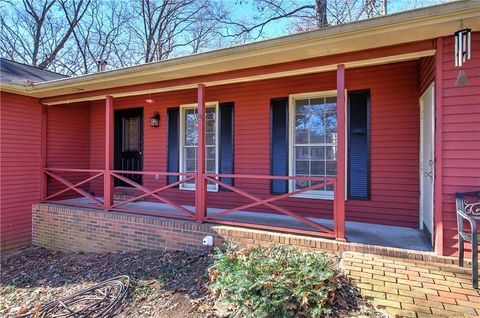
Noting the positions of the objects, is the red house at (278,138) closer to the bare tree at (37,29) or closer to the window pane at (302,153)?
the window pane at (302,153)

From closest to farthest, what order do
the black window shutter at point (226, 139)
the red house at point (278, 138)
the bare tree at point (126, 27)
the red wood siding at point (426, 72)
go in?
the red house at point (278, 138), the red wood siding at point (426, 72), the black window shutter at point (226, 139), the bare tree at point (126, 27)

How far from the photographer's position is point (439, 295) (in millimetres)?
2467

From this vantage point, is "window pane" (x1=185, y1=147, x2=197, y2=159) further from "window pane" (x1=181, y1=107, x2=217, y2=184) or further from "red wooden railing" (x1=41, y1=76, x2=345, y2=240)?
"red wooden railing" (x1=41, y1=76, x2=345, y2=240)

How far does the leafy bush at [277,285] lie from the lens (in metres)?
2.37

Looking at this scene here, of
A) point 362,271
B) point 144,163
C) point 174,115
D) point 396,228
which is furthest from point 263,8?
point 362,271

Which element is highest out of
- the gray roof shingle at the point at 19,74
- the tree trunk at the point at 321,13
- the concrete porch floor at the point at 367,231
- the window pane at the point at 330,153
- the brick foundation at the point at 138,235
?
the tree trunk at the point at 321,13

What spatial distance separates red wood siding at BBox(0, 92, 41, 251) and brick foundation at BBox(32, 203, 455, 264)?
0.72 ft

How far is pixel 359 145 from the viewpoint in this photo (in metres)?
4.50

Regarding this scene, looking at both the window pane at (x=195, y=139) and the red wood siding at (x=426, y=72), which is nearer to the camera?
the red wood siding at (x=426, y=72)

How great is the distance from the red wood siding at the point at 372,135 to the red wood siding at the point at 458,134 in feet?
3.84

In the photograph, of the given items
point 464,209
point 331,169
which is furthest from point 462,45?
point 331,169

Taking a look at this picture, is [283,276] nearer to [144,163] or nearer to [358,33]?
[358,33]

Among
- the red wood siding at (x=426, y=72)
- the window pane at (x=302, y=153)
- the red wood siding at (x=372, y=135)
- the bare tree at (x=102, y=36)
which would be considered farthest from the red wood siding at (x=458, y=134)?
the bare tree at (x=102, y=36)

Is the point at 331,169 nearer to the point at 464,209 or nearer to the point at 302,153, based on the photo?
the point at 302,153
